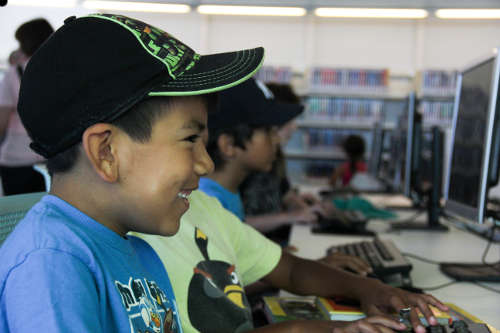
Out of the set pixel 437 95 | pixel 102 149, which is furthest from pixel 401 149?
pixel 437 95

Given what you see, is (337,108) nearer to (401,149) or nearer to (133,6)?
(133,6)

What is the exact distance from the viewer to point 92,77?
54 centimetres

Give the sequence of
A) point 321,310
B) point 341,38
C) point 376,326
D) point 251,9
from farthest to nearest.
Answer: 1. point 341,38
2. point 251,9
3. point 321,310
4. point 376,326

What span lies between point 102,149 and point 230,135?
94cm

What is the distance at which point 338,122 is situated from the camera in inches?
208

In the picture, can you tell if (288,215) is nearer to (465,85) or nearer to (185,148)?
(465,85)

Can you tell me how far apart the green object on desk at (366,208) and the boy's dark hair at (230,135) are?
2.93 feet

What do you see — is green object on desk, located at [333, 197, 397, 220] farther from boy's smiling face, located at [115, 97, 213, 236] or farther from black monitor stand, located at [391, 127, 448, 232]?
boy's smiling face, located at [115, 97, 213, 236]

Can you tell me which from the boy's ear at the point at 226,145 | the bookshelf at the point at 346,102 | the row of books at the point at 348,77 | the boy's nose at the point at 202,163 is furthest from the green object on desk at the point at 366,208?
the row of books at the point at 348,77

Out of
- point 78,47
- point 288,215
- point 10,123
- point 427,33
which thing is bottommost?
point 288,215

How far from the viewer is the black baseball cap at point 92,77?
1.79ft

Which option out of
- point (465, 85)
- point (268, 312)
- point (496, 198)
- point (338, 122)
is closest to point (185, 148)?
point (268, 312)

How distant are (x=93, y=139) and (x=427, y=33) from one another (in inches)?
232

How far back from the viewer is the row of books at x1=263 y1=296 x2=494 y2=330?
33.3 inches
